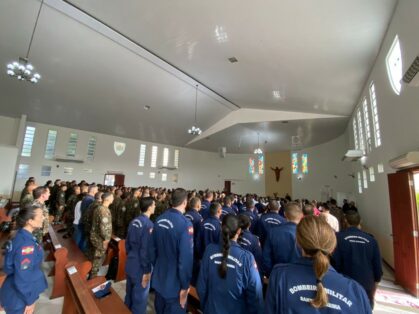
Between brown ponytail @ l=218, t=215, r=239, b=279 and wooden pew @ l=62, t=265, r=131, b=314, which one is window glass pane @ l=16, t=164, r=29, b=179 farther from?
brown ponytail @ l=218, t=215, r=239, b=279

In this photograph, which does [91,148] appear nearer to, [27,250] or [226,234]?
[27,250]

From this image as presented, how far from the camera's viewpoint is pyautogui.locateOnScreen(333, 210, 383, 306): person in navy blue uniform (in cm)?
223

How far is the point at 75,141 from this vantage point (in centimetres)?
1175

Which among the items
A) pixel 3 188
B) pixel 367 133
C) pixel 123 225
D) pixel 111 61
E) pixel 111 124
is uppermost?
pixel 111 61

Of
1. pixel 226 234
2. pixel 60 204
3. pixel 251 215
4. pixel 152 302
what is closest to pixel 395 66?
pixel 251 215

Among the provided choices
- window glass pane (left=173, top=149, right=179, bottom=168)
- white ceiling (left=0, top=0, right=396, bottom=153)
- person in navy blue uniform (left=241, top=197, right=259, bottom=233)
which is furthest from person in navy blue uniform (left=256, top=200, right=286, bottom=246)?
window glass pane (left=173, top=149, right=179, bottom=168)

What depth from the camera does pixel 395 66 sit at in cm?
425

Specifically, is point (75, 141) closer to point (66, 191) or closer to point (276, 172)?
point (66, 191)

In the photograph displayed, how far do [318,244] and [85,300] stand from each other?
1.64 metres

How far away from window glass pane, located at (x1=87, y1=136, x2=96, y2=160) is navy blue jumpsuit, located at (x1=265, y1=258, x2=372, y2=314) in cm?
1319

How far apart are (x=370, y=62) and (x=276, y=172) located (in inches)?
459

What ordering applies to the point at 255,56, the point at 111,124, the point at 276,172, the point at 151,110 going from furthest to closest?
the point at 276,172
the point at 111,124
the point at 151,110
the point at 255,56

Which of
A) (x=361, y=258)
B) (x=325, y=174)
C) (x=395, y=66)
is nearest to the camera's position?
(x=361, y=258)

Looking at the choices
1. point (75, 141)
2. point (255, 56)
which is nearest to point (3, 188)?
point (75, 141)
